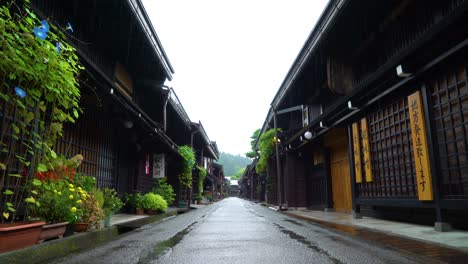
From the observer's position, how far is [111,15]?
34.6ft

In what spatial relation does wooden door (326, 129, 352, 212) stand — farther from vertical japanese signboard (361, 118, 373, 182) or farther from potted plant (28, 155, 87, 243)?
potted plant (28, 155, 87, 243)

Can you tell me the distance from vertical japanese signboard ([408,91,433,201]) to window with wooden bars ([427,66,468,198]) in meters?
0.28

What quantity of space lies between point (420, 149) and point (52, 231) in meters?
8.20

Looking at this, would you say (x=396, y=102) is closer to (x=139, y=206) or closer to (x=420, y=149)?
(x=420, y=149)

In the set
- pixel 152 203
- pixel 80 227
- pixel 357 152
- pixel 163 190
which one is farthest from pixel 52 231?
pixel 163 190

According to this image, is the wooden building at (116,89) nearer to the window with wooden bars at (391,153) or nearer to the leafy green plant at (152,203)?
the leafy green plant at (152,203)

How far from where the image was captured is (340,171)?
728 inches

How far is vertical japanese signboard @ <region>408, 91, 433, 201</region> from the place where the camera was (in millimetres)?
8586

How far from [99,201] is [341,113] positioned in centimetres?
918

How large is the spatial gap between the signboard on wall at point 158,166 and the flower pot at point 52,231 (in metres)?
12.6

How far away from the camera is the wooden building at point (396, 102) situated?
25.6 ft

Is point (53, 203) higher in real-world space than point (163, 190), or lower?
lower

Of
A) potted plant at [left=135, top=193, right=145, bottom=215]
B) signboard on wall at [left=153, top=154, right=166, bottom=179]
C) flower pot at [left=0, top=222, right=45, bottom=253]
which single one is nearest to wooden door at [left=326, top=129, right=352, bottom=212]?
signboard on wall at [left=153, top=154, right=166, bottom=179]

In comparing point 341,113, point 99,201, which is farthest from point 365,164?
point 99,201
